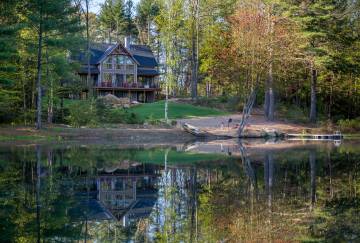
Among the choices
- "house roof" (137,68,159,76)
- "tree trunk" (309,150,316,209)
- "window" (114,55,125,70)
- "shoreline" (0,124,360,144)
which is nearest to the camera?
"tree trunk" (309,150,316,209)

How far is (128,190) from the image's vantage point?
16016 mm

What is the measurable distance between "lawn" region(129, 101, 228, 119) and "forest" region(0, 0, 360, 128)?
9.34 feet

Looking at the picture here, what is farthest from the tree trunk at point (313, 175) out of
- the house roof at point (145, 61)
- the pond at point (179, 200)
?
the house roof at point (145, 61)

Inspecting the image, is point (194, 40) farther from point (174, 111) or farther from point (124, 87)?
point (174, 111)

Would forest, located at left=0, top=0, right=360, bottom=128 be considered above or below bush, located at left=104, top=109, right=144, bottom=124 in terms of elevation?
above

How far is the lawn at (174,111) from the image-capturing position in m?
51.3

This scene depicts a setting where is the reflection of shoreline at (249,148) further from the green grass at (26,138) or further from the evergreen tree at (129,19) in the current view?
the evergreen tree at (129,19)

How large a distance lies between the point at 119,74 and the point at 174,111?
17692 millimetres

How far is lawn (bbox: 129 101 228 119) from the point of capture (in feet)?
168

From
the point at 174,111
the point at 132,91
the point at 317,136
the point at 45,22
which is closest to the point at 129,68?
the point at 132,91

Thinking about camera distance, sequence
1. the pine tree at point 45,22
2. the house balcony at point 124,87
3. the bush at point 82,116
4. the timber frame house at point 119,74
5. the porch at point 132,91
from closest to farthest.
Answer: the pine tree at point 45,22
the bush at point 82,116
the house balcony at point 124,87
the porch at point 132,91
the timber frame house at point 119,74

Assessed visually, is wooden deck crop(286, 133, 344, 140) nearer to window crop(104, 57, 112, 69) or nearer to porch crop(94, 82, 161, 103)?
porch crop(94, 82, 161, 103)

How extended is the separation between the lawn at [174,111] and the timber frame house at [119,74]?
28.2 ft

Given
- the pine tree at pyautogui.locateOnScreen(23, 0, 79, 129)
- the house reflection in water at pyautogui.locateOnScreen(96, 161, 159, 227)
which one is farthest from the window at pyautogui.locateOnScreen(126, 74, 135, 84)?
the house reflection in water at pyautogui.locateOnScreen(96, 161, 159, 227)
